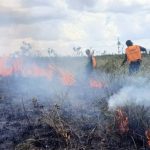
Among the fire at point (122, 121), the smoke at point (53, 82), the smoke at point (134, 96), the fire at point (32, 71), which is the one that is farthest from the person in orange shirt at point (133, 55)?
the fire at point (122, 121)

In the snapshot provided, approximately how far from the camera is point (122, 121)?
10.1m

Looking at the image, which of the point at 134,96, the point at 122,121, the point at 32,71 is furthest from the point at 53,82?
the point at 122,121

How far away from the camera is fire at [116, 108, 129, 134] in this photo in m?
9.91

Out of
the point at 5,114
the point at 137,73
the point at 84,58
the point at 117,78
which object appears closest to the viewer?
the point at 5,114

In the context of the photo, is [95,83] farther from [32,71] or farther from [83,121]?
[83,121]

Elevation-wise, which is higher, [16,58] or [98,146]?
[16,58]

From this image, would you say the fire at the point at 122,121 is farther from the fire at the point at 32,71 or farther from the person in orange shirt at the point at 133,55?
the fire at the point at 32,71

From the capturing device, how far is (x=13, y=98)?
1590 centimetres

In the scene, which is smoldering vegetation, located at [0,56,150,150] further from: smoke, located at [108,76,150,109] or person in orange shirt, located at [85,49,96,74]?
person in orange shirt, located at [85,49,96,74]

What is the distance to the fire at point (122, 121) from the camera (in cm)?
991

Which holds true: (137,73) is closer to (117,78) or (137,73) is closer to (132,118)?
(117,78)

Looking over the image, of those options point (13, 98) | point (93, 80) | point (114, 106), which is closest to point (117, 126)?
point (114, 106)

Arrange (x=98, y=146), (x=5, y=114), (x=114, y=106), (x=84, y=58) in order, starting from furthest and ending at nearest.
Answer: (x=84, y=58)
(x=5, y=114)
(x=114, y=106)
(x=98, y=146)

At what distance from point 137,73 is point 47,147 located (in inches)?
320
